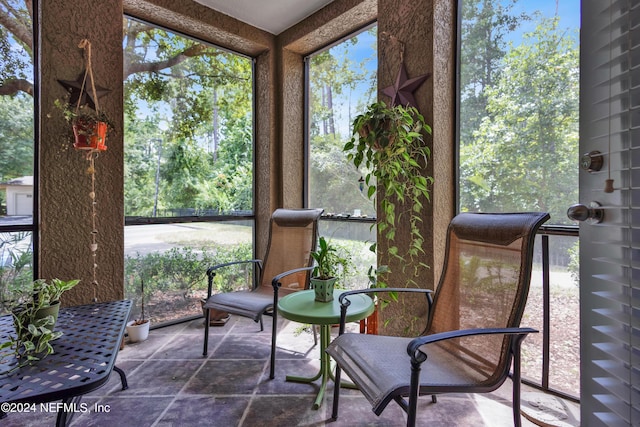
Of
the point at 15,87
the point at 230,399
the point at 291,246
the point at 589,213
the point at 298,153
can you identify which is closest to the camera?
the point at 589,213

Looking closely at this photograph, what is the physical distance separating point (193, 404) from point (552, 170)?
7.90 ft

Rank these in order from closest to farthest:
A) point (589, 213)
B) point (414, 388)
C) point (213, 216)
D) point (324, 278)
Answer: point (589, 213), point (414, 388), point (324, 278), point (213, 216)

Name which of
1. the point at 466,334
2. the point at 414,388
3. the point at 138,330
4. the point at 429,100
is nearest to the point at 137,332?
the point at 138,330

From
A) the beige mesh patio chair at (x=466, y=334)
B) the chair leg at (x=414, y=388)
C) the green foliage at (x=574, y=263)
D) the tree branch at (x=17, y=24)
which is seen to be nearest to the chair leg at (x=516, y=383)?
the beige mesh patio chair at (x=466, y=334)

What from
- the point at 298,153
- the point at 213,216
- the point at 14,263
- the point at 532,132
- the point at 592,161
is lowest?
the point at 14,263

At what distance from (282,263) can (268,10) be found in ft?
7.69

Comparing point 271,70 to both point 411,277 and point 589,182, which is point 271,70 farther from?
point 589,182

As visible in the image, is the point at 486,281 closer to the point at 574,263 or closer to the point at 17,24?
the point at 574,263

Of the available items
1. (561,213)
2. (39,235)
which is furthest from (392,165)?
(39,235)

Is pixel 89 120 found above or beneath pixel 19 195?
above

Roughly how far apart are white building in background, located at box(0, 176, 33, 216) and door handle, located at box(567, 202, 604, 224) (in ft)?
9.99

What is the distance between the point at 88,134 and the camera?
2266mm

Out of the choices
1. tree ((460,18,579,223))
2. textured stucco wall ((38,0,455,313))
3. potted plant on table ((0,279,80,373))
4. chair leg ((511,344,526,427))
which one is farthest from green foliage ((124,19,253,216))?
chair leg ((511,344,526,427))

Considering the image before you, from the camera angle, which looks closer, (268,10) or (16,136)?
(16,136)
